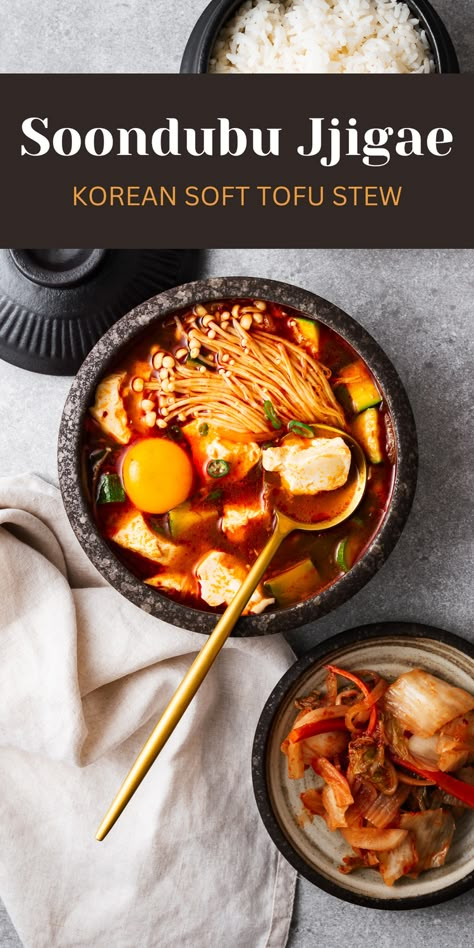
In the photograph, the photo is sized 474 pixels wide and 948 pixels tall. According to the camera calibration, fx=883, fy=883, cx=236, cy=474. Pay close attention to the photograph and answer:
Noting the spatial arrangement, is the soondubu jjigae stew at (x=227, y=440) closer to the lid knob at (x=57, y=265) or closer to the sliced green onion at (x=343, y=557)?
the sliced green onion at (x=343, y=557)

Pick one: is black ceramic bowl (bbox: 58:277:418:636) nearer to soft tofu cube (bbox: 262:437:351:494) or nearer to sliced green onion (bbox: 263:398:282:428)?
soft tofu cube (bbox: 262:437:351:494)

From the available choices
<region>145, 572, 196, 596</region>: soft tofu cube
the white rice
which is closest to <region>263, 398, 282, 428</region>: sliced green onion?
<region>145, 572, 196, 596</region>: soft tofu cube

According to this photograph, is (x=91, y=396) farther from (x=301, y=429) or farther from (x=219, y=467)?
(x=301, y=429)

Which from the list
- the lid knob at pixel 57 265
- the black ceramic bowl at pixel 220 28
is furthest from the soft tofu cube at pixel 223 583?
the black ceramic bowl at pixel 220 28

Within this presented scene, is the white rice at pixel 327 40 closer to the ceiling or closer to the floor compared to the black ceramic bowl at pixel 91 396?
closer to the ceiling

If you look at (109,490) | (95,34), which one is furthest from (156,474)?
(95,34)

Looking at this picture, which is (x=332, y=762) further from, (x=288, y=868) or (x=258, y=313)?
(x=258, y=313)

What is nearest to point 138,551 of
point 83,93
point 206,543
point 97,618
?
point 206,543
